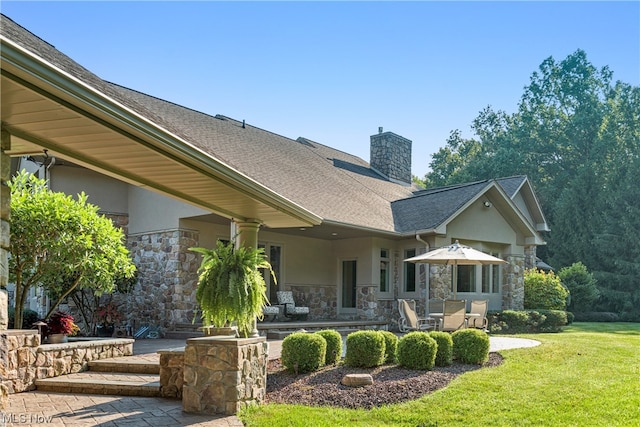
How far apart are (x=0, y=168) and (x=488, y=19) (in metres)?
11.7

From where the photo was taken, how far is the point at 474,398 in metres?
6.78

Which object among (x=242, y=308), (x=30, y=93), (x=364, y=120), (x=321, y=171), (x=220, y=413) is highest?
(x=364, y=120)

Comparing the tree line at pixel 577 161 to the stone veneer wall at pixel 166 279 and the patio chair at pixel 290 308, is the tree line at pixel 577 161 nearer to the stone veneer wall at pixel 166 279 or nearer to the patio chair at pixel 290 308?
the patio chair at pixel 290 308

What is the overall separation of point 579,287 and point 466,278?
883 centimetres

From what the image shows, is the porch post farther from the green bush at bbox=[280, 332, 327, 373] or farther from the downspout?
the downspout

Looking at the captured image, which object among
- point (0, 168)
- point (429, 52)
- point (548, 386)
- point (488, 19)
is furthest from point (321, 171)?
point (0, 168)

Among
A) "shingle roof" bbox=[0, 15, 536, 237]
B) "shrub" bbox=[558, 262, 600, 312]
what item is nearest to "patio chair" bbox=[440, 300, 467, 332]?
"shingle roof" bbox=[0, 15, 536, 237]

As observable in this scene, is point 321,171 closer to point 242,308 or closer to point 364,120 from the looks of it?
point 242,308

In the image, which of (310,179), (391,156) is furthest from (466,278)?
(391,156)

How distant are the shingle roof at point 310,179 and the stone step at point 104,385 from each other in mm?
5870

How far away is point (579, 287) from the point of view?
23.3 metres

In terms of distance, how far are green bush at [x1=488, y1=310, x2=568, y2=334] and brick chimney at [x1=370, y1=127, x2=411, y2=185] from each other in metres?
8.15

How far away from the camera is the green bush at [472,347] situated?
→ 8719mm

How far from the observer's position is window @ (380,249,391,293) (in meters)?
16.4
